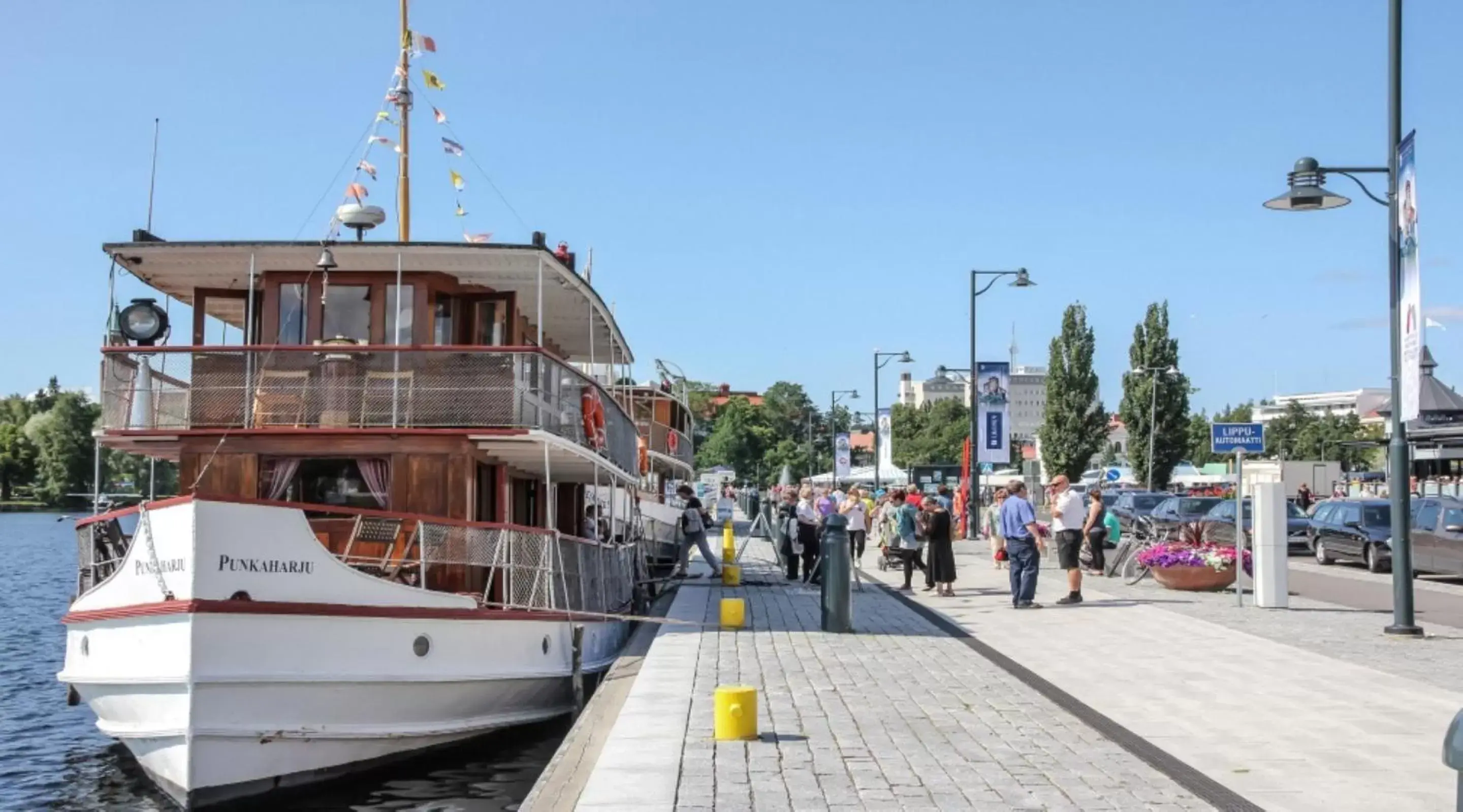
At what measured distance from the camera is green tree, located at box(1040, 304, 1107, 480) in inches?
3184

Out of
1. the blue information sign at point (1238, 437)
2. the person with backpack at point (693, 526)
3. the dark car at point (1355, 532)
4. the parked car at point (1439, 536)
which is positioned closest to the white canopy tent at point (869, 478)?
the dark car at point (1355, 532)

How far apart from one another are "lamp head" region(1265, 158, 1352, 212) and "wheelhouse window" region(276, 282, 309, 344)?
34.6 ft

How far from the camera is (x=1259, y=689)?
36.4ft

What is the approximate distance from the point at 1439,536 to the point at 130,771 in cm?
2187

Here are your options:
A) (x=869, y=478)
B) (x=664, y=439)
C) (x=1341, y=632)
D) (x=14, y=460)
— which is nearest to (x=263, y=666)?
(x=1341, y=632)

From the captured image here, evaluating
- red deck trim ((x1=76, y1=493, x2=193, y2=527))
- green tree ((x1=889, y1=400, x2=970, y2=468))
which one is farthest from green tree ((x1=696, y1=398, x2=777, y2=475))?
red deck trim ((x1=76, y1=493, x2=193, y2=527))

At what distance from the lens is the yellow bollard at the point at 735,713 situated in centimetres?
839

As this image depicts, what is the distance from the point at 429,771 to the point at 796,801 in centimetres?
609

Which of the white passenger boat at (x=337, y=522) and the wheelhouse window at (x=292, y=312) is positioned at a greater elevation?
the wheelhouse window at (x=292, y=312)

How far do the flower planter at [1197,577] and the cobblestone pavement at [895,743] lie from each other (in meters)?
8.36

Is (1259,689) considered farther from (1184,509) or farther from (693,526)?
(1184,509)

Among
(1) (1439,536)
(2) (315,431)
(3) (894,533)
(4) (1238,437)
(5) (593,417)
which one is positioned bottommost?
(3) (894,533)

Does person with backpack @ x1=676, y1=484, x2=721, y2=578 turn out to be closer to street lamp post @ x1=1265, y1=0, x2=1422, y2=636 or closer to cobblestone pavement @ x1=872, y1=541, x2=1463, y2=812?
cobblestone pavement @ x1=872, y1=541, x2=1463, y2=812

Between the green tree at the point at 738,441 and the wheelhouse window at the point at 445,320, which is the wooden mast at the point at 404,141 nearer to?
the wheelhouse window at the point at 445,320
